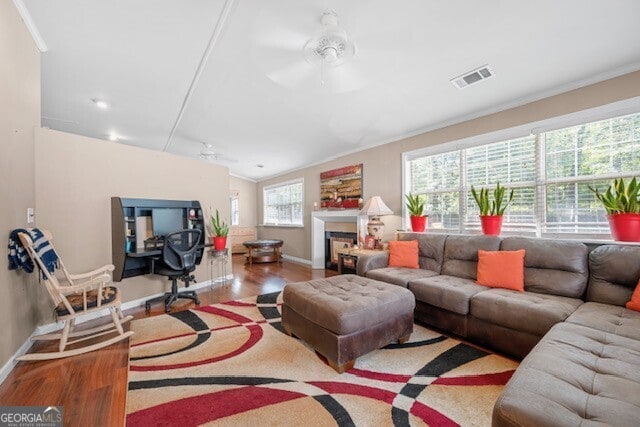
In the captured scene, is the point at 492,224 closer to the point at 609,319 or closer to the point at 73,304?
the point at 609,319

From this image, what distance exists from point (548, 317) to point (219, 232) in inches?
164

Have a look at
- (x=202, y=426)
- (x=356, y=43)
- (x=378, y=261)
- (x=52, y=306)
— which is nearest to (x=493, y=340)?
(x=378, y=261)

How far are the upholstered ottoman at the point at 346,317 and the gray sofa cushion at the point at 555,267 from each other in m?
1.22

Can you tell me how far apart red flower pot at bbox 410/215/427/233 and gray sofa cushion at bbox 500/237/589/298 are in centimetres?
127

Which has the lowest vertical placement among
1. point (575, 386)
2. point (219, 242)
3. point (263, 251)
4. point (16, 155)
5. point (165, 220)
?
point (263, 251)

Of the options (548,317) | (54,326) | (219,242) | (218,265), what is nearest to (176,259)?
(219,242)

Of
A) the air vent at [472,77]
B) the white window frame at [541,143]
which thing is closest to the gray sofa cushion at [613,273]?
the white window frame at [541,143]

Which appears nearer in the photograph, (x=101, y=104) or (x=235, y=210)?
(x=101, y=104)

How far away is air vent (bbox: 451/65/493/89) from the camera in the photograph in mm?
2634

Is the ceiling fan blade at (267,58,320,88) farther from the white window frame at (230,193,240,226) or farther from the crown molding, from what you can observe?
the white window frame at (230,193,240,226)

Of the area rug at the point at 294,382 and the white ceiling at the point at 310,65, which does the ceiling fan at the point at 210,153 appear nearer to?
the white ceiling at the point at 310,65

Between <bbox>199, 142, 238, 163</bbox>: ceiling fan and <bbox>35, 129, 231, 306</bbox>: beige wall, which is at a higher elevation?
<bbox>199, 142, 238, 163</bbox>: ceiling fan

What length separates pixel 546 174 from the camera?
2.94 meters

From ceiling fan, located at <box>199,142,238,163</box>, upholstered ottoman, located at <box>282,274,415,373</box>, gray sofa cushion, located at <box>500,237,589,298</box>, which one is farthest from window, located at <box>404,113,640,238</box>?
ceiling fan, located at <box>199,142,238,163</box>
